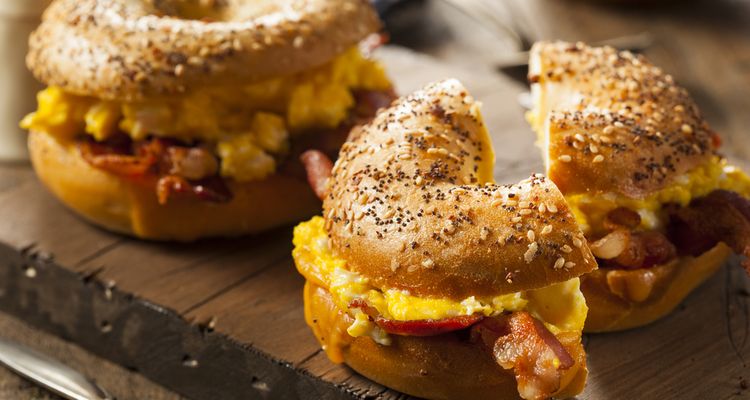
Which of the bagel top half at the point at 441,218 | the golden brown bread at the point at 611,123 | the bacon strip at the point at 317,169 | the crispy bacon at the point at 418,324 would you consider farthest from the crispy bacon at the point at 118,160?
the golden brown bread at the point at 611,123

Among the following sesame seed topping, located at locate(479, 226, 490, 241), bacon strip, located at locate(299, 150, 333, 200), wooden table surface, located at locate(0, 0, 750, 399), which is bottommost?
wooden table surface, located at locate(0, 0, 750, 399)

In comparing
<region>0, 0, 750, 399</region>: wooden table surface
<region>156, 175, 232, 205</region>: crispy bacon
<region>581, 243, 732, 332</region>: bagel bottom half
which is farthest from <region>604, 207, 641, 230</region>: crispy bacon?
<region>156, 175, 232, 205</region>: crispy bacon

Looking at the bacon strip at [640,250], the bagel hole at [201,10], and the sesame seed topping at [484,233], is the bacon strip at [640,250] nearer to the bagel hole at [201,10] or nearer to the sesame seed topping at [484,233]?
the sesame seed topping at [484,233]

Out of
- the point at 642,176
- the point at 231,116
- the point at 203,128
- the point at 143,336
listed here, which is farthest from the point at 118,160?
the point at 642,176

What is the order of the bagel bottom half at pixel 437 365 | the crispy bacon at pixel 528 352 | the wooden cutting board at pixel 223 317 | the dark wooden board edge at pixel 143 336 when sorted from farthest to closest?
1. the dark wooden board edge at pixel 143 336
2. the wooden cutting board at pixel 223 317
3. the bagel bottom half at pixel 437 365
4. the crispy bacon at pixel 528 352

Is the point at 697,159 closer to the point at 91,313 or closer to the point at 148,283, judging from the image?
the point at 148,283

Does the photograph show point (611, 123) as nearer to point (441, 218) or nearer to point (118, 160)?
point (441, 218)

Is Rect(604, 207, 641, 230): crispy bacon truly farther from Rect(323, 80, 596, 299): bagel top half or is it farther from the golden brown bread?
Rect(323, 80, 596, 299): bagel top half

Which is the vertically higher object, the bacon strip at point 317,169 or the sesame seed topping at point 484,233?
the sesame seed topping at point 484,233
